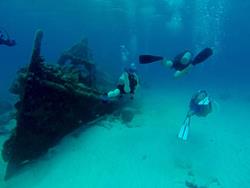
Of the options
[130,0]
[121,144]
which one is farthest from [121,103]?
[130,0]

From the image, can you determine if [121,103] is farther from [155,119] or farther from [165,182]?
[165,182]

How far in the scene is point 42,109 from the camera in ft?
24.7

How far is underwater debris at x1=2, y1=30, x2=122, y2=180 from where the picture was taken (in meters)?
7.29

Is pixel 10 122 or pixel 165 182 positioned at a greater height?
pixel 165 182

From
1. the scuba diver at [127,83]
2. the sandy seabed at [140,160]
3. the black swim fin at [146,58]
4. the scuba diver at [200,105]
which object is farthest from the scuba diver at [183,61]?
the sandy seabed at [140,160]

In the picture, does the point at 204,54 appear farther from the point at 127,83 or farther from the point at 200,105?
the point at 200,105

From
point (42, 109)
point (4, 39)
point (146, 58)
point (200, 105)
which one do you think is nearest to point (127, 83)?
point (146, 58)

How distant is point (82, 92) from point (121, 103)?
12.7 ft

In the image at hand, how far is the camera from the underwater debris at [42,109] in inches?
287

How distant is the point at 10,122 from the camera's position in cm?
1399

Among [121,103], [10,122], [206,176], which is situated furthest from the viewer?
[10,122]

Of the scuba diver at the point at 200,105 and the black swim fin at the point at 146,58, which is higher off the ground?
the black swim fin at the point at 146,58

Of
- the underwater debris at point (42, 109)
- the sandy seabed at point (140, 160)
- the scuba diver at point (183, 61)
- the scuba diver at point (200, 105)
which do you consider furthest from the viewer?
the scuba diver at point (200, 105)

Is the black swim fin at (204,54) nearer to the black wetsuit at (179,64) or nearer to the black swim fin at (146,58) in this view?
the black wetsuit at (179,64)
